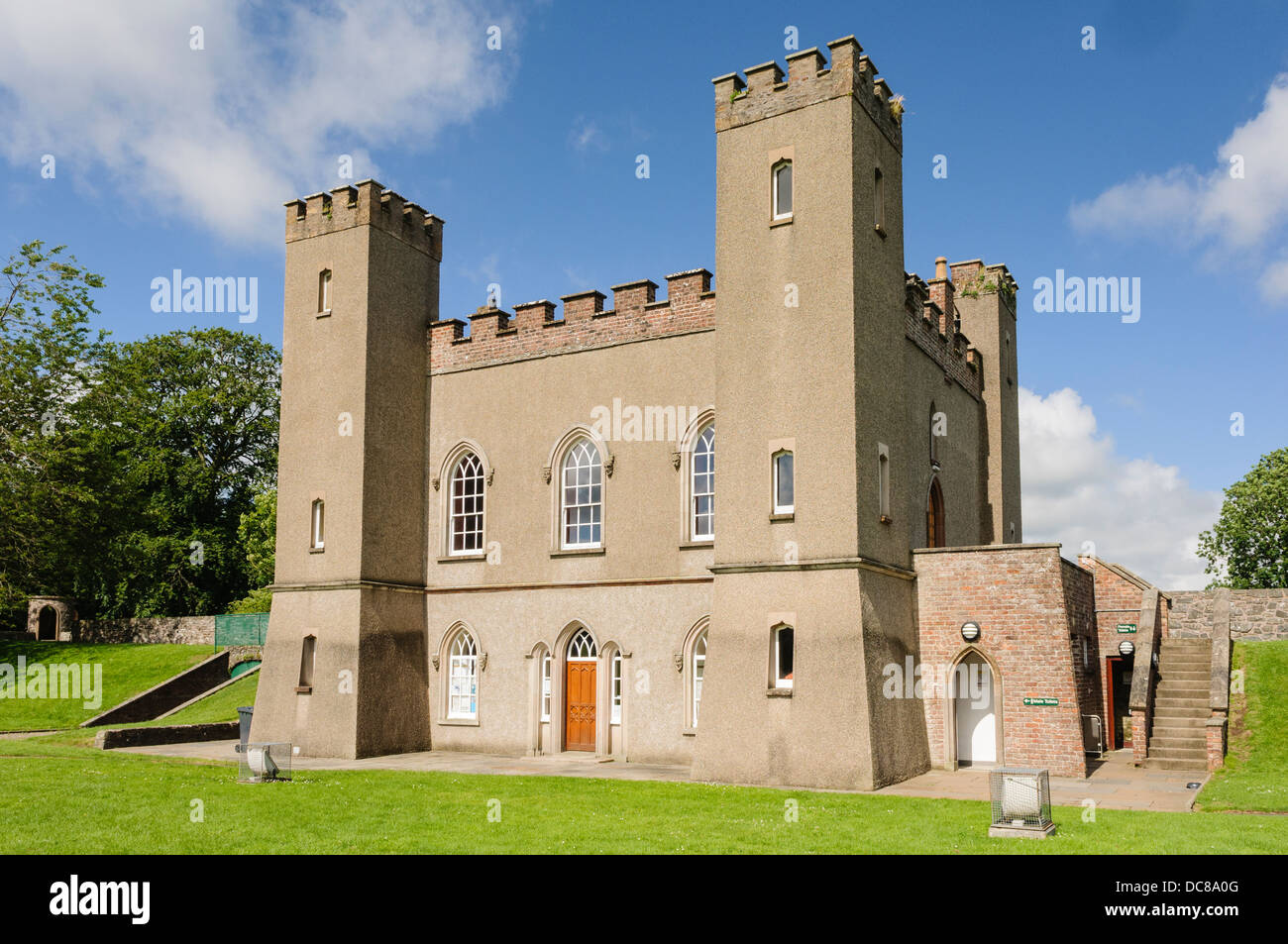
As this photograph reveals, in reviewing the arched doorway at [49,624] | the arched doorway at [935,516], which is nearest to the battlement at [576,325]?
the arched doorway at [935,516]

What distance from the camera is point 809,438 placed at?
59.5ft

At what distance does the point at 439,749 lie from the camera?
2339cm

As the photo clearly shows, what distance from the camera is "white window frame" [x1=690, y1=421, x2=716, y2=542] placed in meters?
21.0

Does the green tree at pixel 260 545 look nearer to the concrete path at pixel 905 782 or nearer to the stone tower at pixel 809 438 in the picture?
the concrete path at pixel 905 782

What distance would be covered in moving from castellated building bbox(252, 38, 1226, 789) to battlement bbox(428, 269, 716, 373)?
0.07 metres

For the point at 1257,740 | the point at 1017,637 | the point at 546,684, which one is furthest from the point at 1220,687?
the point at 546,684

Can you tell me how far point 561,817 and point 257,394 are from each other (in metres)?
41.9

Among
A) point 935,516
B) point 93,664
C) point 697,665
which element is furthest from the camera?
point 93,664

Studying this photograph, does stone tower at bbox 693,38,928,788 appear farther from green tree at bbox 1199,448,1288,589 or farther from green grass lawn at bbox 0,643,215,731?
green tree at bbox 1199,448,1288,589

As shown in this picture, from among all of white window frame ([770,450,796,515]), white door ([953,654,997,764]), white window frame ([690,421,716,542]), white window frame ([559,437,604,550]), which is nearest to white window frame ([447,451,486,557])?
white window frame ([559,437,604,550])

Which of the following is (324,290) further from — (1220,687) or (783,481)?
(1220,687)

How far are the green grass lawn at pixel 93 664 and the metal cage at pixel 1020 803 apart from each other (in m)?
26.1

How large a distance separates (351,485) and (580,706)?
6.87 metres
